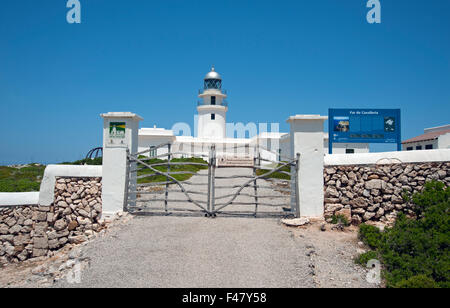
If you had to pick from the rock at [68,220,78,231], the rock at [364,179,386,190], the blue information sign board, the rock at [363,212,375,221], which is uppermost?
the blue information sign board

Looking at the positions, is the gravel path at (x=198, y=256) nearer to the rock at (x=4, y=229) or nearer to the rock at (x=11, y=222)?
the rock at (x=11, y=222)

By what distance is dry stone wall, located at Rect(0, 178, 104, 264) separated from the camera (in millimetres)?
8398

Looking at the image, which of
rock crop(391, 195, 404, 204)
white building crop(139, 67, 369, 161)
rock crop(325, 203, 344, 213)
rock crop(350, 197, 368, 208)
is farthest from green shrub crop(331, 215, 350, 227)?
white building crop(139, 67, 369, 161)

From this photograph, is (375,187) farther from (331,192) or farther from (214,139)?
(214,139)

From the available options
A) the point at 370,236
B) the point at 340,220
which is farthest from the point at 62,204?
the point at 370,236

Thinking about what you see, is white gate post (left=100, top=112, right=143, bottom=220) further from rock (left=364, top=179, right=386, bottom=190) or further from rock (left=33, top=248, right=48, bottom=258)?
rock (left=364, top=179, right=386, bottom=190)

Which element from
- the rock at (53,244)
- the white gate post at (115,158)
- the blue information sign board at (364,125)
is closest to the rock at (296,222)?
the white gate post at (115,158)

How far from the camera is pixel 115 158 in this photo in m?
8.58

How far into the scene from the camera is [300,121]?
860cm

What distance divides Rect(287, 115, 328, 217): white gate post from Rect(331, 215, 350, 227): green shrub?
34 cm

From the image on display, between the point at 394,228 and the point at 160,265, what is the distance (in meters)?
5.21
